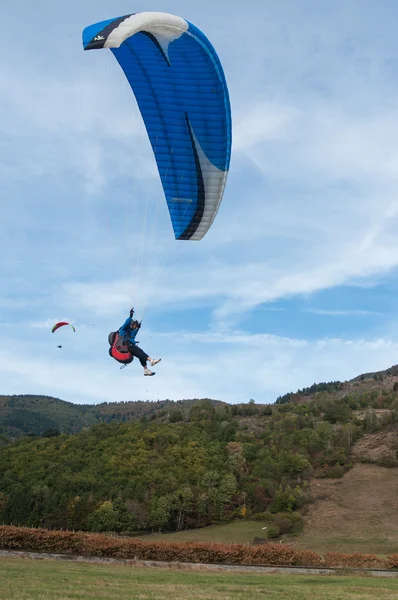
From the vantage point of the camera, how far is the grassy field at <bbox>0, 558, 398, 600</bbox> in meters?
14.8

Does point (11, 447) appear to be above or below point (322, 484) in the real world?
above

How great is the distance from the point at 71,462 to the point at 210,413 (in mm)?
43799

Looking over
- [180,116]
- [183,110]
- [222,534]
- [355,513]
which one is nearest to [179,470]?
[222,534]

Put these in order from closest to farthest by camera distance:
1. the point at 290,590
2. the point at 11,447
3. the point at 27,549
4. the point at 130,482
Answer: the point at 290,590 < the point at 27,549 < the point at 130,482 < the point at 11,447

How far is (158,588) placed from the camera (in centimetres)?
1756

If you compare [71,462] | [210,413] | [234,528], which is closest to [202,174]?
[234,528]

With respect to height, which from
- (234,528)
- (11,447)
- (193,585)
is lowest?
(234,528)

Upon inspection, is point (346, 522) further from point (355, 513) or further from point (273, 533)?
point (273, 533)

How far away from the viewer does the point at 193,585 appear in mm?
19234

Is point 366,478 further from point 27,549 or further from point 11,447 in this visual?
point 27,549

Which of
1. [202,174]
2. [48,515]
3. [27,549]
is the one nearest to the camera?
[202,174]

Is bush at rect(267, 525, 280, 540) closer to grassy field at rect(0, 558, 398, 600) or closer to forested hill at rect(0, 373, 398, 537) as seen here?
forested hill at rect(0, 373, 398, 537)

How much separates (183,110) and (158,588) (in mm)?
14804

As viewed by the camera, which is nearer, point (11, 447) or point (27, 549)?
point (27, 549)
